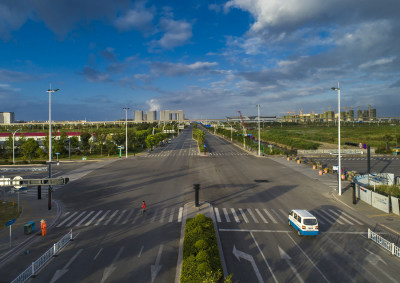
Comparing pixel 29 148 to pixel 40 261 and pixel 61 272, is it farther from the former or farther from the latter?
pixel 61 272

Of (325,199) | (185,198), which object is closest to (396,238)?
(325,199)

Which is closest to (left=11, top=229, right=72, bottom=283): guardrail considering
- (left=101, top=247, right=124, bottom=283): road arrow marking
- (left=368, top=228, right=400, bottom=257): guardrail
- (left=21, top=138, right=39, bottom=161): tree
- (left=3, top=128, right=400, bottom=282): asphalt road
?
(left=3, top=128, right=400, bottom=282): asphalt road

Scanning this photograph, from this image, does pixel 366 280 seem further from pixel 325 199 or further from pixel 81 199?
pixel 81 199

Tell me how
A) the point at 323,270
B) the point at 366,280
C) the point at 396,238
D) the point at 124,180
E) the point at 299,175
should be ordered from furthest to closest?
the point at 299,175
the point at 124,180
the point at 396,238
the point at 323,270
the point at 366,280

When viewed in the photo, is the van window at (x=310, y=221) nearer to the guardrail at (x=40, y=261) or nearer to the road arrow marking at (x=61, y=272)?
the road arrow marking at (x=61, y=272)

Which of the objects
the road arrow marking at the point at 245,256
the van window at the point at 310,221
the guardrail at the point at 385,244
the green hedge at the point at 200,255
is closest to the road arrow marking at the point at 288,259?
the road arrow marking at the point at 245,256

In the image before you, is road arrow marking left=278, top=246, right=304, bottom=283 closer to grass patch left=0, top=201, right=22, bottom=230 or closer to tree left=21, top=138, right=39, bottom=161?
grass patch left=0, top=201, right=22, bottom=230
